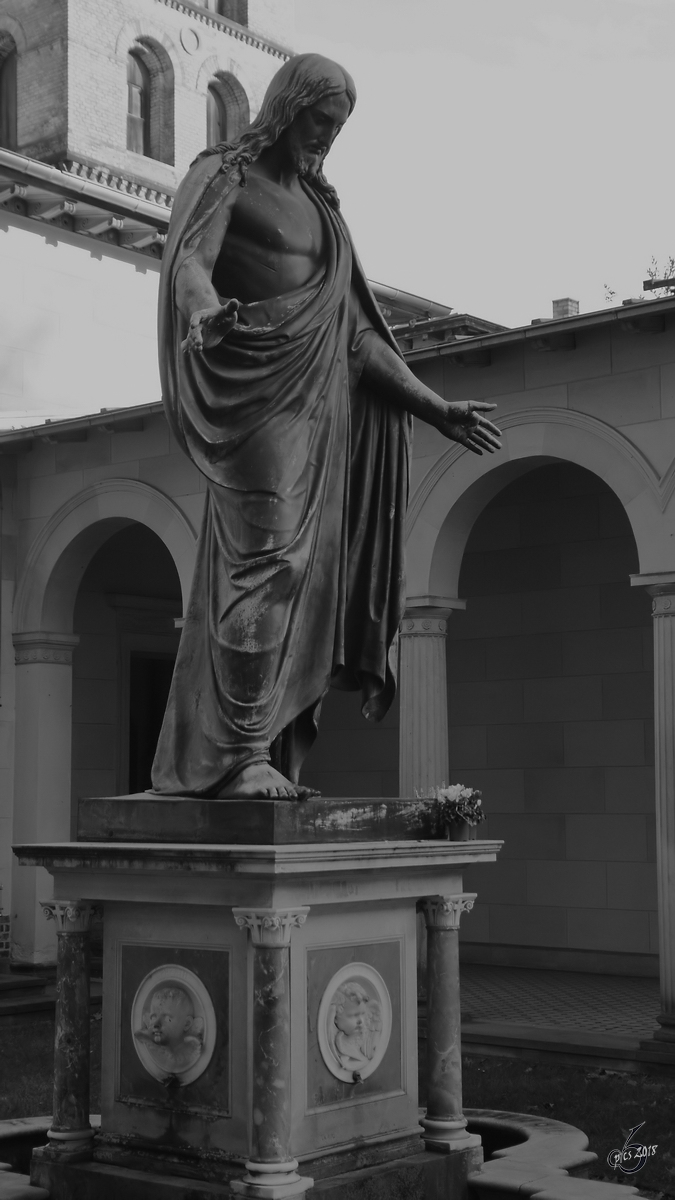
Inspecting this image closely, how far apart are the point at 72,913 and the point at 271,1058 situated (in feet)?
2.93

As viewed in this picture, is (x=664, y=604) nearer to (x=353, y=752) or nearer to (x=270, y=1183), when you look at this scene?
(x=353, y=752)

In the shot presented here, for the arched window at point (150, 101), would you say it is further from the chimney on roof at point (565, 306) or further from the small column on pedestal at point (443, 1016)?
the small column on pedestal at point (443, 1016)

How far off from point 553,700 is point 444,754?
277 centimetres

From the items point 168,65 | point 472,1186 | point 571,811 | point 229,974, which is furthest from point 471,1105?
point 168,65

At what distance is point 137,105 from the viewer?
24578 millimetres

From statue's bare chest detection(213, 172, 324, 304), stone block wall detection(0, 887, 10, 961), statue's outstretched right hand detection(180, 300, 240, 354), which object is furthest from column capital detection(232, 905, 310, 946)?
stone block wall detection(0, 887, 10, 961)

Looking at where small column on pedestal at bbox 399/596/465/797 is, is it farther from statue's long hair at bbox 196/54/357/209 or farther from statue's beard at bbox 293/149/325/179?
statue's long hair at bbox 196/54/357/209

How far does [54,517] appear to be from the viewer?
50.1 feet

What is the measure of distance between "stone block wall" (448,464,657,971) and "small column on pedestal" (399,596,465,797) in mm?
2547

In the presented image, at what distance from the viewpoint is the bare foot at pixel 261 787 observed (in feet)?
14.6

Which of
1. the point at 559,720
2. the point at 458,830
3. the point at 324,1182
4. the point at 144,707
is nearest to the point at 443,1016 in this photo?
the point at 458,830

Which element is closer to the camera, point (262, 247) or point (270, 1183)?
point (270, 1183)

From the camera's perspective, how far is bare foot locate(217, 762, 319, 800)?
14.6 feet

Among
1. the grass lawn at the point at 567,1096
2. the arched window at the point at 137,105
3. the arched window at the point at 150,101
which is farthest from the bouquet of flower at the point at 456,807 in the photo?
the arched window at the point at 150,101
